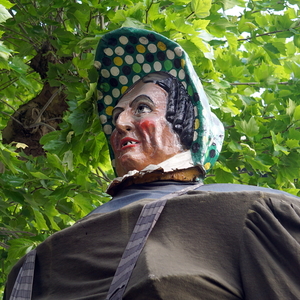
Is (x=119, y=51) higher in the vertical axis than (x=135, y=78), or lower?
higher

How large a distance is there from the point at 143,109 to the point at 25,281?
939mm

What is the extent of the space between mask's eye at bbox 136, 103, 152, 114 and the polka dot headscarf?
0.21 meters

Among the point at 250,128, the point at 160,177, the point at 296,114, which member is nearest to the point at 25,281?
the point at 160,177

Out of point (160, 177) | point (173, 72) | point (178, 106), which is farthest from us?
point (173, 72)

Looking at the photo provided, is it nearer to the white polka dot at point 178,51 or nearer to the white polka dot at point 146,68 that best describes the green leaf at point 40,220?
the white polka dot at point 146,68

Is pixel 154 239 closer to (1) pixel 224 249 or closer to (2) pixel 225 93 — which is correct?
(1) pixel 224 249

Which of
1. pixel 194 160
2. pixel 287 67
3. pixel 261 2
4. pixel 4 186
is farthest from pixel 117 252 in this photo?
pixel 261 2

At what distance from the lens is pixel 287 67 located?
4.23m

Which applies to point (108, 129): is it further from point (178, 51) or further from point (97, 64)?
point (178, 51)

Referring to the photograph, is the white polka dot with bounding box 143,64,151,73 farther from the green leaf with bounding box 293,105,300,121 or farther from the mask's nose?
the green leaf with bounding box 293,105,300,121

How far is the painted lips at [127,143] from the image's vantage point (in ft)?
7.91

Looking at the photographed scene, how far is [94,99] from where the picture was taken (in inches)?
117

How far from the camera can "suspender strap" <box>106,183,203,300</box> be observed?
65.7 inches

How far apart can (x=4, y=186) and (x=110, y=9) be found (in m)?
1.43
